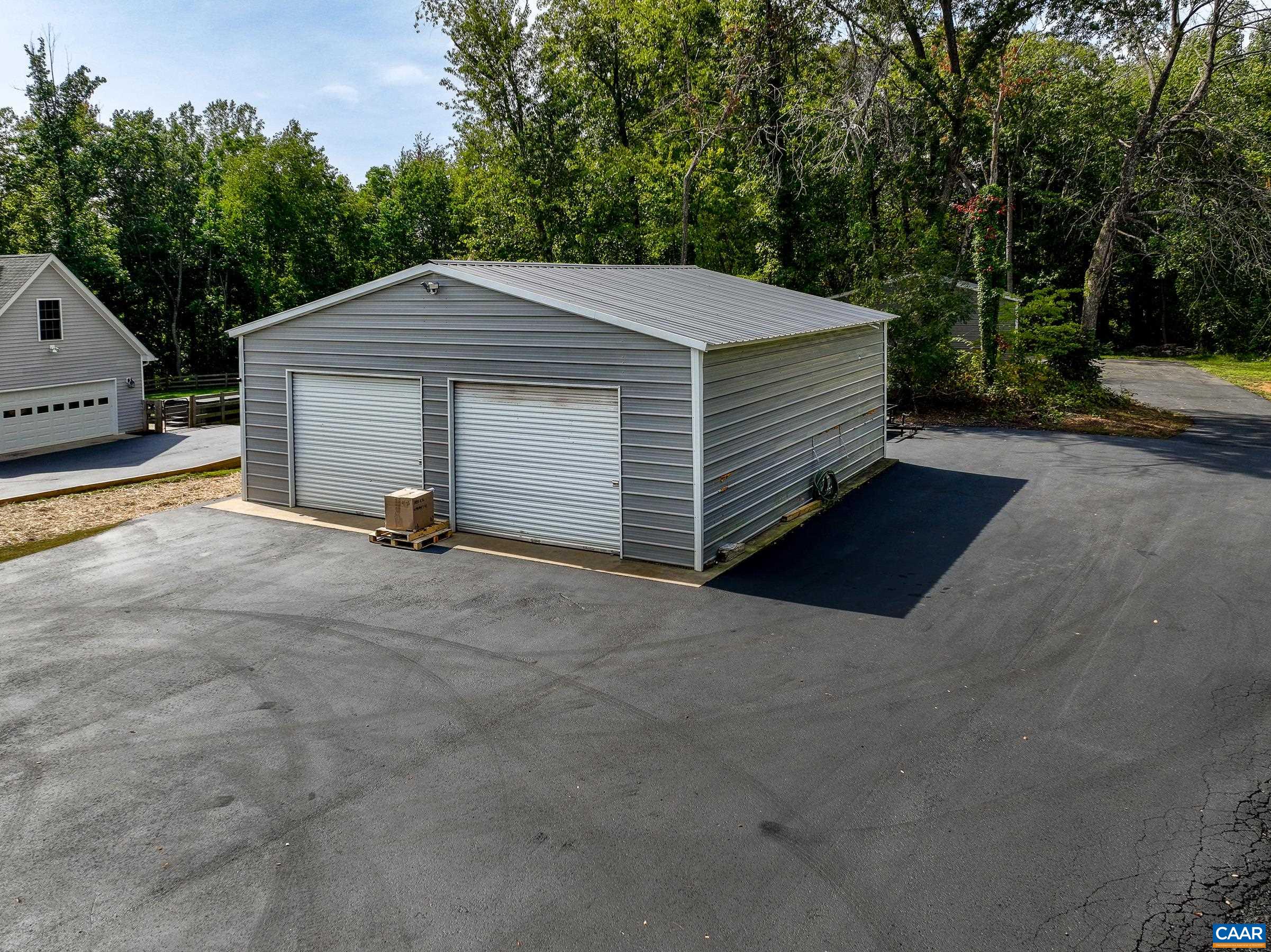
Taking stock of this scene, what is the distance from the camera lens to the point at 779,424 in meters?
12.4

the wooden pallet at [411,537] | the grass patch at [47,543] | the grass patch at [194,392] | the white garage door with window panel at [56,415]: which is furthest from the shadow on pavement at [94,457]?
→ the wooden pallet at [411,537]

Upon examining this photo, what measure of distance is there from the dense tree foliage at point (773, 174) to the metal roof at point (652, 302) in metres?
7.23

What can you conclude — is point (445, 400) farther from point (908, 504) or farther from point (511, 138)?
point (511, 138)

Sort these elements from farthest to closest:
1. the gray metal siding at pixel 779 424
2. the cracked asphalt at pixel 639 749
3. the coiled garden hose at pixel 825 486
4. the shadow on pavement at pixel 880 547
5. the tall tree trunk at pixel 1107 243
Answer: the tall tree trunk at pixel 1107 243 < the coiled garden hose at pixel 825 486 < the gray metal siding at pixel 779 424 < the shadow on pavement at pixel 880 547 < the cracked asphalt at pixel 639 749

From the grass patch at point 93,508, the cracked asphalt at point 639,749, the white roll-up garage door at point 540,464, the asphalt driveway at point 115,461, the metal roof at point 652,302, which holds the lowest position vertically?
the cracked asphalt at point 639,749

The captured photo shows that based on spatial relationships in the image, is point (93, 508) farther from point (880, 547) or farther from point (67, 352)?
point (880, 547)

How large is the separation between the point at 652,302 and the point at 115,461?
14.8m

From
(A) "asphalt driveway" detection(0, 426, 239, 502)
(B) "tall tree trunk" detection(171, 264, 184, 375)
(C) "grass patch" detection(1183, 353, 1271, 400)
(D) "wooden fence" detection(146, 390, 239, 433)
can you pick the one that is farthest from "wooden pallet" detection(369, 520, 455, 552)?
(B) "tall tree trunk" detection(171, 264, 184, 375)

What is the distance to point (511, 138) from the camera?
31.3 metres

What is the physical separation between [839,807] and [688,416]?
17.7 ft

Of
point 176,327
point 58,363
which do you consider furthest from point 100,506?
point 176,327

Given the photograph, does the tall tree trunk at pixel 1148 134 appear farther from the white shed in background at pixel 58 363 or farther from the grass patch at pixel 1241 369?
the white shed in background at pixel 58 363

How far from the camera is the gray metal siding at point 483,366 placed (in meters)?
10.4

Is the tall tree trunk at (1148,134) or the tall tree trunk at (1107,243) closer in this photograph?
the tall tree trunk at (1148,134)
